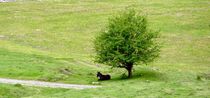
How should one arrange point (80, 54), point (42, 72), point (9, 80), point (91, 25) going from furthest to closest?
point (91, 25)
point (80, 54)
point (42, 72)
point (9, 80)

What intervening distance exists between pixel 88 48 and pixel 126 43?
34247mm

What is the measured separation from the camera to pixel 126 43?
177 feet

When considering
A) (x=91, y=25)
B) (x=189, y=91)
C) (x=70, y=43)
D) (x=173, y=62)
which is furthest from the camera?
(x=91, y=25)

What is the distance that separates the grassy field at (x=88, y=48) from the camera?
36.9 meters

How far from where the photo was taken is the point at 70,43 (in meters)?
91.7

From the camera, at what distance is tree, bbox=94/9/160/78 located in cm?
5341

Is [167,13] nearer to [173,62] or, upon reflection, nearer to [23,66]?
[173,62]

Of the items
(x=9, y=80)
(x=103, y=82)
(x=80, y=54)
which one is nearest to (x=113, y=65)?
(x=103, y=82)

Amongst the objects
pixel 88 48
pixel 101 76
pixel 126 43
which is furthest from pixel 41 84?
pixel 88 48

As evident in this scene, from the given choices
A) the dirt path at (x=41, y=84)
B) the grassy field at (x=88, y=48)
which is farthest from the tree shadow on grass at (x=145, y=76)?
the dirt path at (x=41, y=84)

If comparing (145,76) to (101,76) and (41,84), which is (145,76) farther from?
(41,84)

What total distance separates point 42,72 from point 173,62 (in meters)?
27.8

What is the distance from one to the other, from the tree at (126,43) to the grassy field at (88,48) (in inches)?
81.1

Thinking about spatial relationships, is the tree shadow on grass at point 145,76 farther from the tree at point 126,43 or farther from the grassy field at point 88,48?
the tree at point 126,43
